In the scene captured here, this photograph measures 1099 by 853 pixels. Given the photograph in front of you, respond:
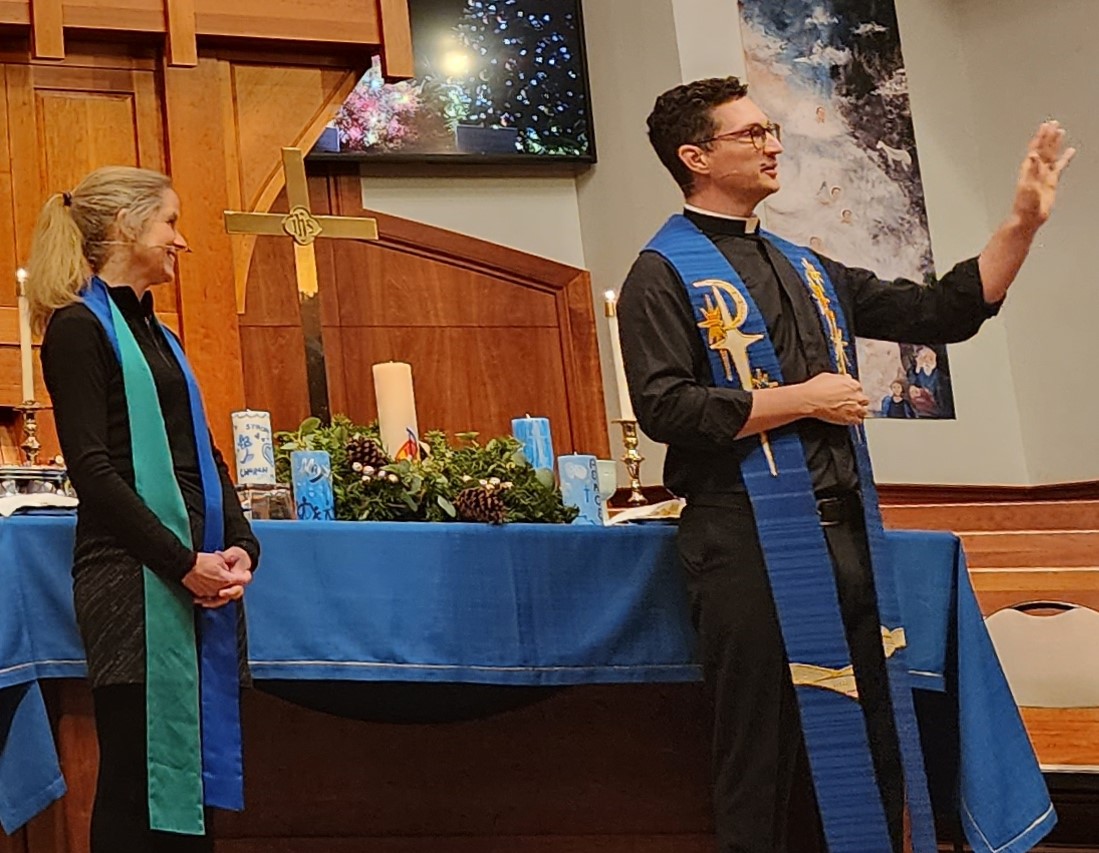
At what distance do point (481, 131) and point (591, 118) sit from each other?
1.59 ft

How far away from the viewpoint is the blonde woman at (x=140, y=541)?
259 centimetres

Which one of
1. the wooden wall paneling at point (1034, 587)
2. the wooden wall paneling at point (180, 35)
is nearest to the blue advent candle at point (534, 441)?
the wooden wall paneling at point (180, 35)

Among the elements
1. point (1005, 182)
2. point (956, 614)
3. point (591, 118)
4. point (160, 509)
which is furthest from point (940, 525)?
point (160, 509)

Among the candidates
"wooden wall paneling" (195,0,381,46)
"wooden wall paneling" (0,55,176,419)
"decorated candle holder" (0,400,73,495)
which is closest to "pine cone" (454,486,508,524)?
"decorated candle holder" (0,400,73,495)

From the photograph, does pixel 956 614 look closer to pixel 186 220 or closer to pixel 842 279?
pixel 842 279

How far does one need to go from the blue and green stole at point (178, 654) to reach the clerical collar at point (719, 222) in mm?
972

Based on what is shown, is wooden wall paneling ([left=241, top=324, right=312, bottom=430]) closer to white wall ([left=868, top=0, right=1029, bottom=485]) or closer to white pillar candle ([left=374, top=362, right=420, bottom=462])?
white wall ([left=868, top=0, right=1029, bottom=485])

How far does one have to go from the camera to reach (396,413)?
352cm

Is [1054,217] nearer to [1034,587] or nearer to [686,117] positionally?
[1034,587]

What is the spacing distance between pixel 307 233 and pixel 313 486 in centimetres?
87

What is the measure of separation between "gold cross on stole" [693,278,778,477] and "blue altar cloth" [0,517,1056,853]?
1.43 ft

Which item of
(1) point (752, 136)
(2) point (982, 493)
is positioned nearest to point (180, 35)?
(1) point (752, 136)

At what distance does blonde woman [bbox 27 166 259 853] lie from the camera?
2586 millimetres

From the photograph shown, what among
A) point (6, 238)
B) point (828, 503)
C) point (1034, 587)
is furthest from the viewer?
point (1034, 587)
